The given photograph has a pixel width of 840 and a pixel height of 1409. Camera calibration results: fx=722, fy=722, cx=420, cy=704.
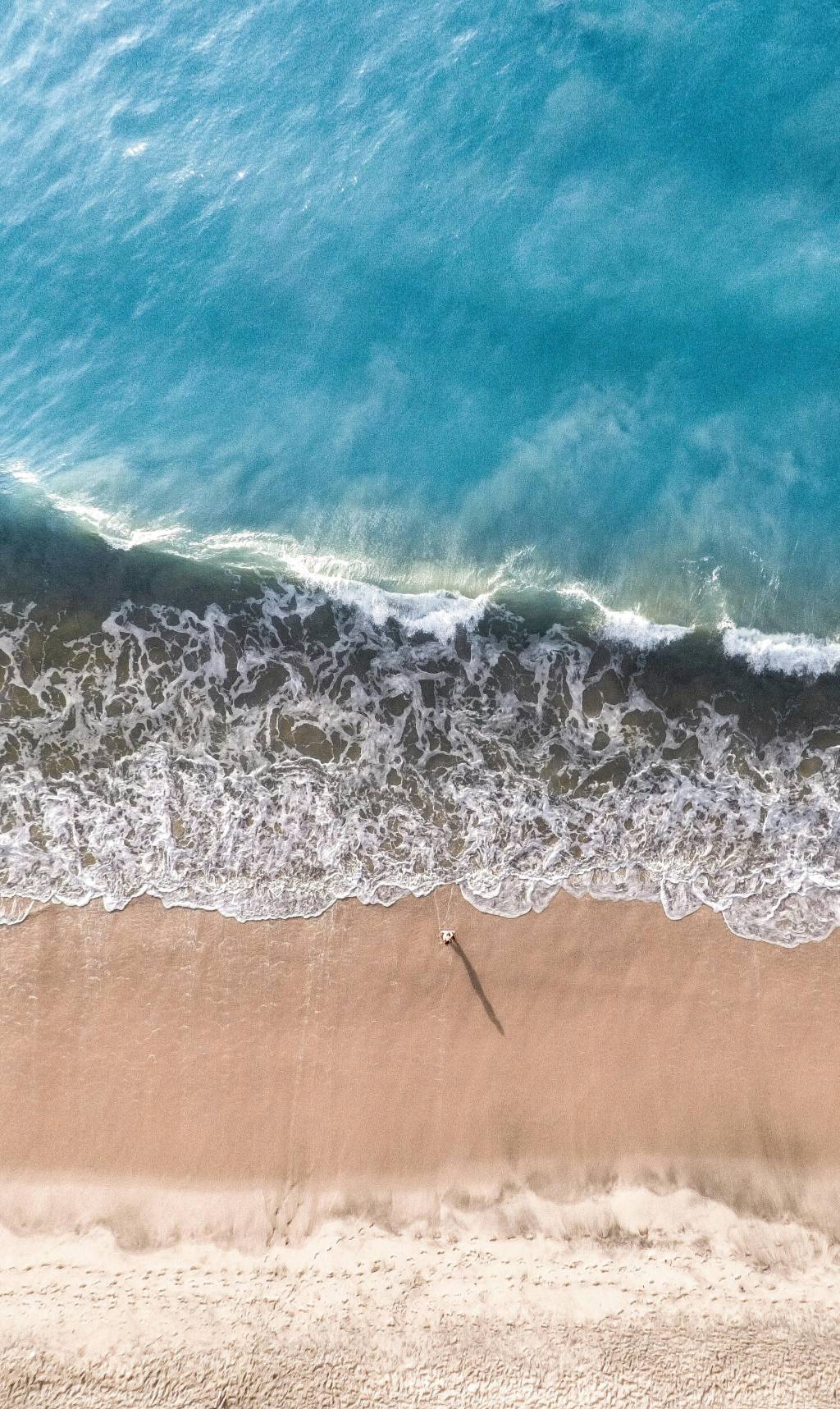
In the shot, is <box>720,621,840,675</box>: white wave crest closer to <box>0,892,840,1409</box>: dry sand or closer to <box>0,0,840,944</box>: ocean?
<box>0,0,840,944</box>: ocean

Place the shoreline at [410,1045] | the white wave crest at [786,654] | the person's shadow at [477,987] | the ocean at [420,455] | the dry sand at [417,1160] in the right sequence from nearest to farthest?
the dry sand at [417,1160], the shoreline at [410,1045], the person's shadow at [477,987], the ocean at [420,455], the white wave crest at [786,654]

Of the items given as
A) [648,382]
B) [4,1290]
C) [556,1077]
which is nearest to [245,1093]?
[4,1290]

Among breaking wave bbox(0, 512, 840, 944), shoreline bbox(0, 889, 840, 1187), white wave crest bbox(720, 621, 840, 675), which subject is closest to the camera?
shoreline bbox(0, 889, 840, 1187)

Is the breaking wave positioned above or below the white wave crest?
below

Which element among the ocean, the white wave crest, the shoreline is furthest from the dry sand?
the white wave crest

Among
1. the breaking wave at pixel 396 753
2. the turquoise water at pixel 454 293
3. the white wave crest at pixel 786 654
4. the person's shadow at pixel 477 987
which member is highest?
the turquoise water at pixel 454 293

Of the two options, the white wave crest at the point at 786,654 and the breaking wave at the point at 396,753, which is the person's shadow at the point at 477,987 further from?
the white wave crest at the point at 786,654

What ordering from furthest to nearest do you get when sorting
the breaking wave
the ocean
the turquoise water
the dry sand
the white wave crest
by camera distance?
the turquoise water < the white wave crest < the ocean < the breaking wave < the dry sand

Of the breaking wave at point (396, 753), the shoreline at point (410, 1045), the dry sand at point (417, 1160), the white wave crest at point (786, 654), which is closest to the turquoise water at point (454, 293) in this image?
the white wave crest at point (786, 654)
